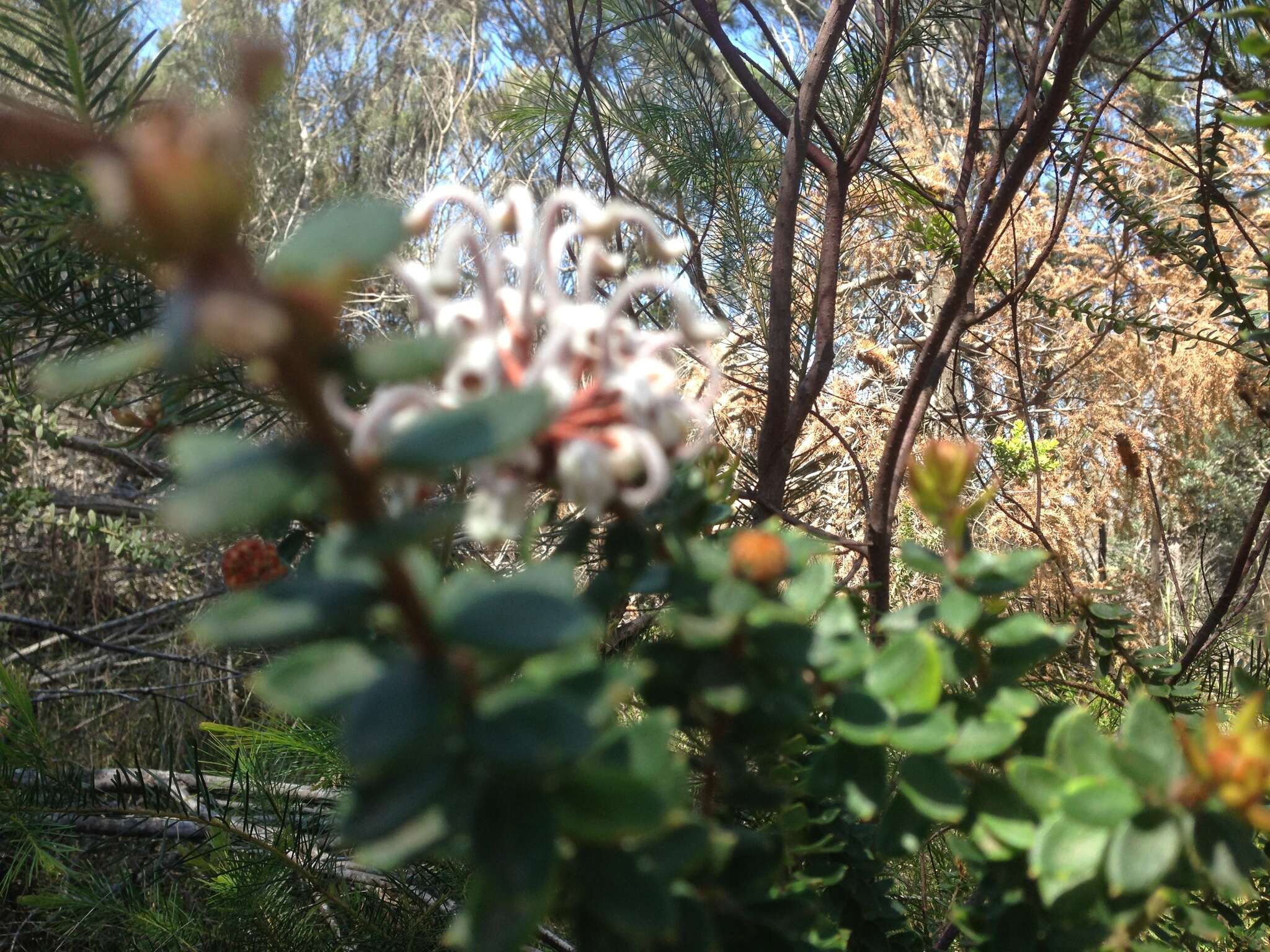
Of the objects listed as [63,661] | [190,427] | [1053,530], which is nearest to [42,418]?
[63,661]

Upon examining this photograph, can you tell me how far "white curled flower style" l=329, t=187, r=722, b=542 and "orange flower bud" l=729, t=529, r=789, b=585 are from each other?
25 mm

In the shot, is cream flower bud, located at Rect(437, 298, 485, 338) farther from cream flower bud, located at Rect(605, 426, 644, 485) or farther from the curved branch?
the curved branch

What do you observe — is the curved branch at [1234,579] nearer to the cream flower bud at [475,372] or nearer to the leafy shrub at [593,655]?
the leafy shrub at [593,655]

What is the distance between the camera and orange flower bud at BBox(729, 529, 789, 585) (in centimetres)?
21

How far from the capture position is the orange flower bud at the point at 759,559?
0.69 feet

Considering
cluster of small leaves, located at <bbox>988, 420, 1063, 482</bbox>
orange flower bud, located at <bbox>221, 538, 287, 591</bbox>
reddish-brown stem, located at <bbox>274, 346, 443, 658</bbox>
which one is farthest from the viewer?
cluster of small leaves, located at <bbox>988, 420, 1063, 482</bbox>

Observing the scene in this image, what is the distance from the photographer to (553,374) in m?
0.21

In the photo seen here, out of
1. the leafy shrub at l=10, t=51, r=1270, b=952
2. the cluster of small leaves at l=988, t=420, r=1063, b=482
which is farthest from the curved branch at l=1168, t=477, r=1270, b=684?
the cluster of small leaves at l=988, t=420, r=1063, b=482

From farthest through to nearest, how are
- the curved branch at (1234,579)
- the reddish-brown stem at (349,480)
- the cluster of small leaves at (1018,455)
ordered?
the cluster of small leaves at (1018,455) → the curved branch at (1234,579) → the reddish-brown stem at (349,480)

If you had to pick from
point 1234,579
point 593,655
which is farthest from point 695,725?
point 1234,579

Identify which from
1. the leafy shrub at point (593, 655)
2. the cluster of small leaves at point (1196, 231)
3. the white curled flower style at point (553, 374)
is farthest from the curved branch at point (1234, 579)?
the white curled flower style at point (553, 374)

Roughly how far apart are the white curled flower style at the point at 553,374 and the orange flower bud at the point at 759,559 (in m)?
0.02

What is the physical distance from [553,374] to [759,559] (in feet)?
0.22

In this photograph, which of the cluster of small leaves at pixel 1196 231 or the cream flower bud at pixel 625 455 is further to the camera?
the cluster of small leaves at pixel 1196 231
